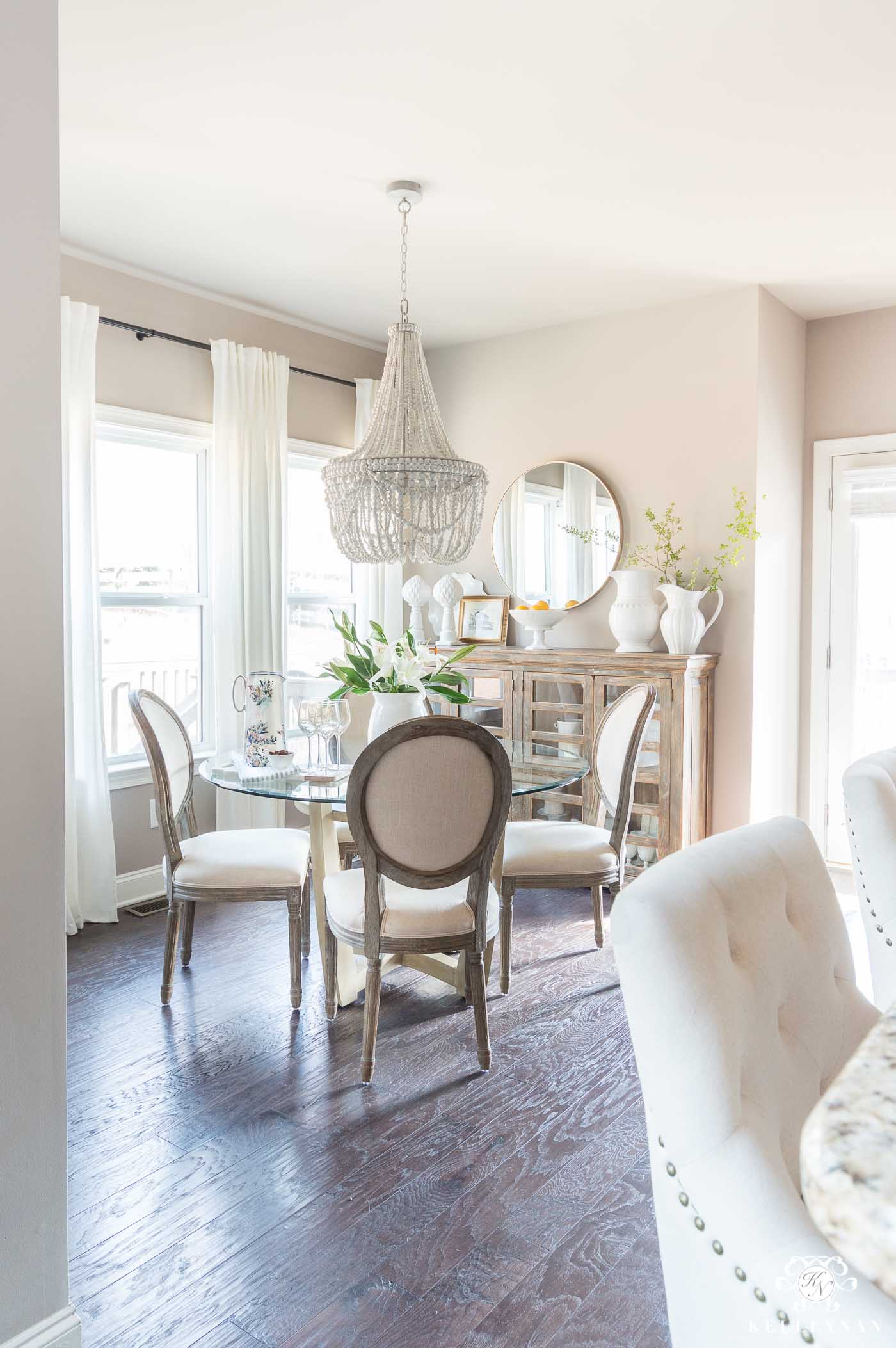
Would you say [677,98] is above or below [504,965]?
above

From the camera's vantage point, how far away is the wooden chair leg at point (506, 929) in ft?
10.3

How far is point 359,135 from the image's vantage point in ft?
9.33

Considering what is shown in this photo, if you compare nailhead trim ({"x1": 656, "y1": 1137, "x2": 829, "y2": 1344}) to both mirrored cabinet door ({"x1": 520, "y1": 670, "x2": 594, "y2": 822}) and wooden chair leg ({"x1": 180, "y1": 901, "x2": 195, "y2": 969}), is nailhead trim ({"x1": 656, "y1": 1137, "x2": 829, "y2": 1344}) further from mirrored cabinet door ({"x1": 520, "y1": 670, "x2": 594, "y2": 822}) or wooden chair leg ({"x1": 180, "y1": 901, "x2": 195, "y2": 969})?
mirrored cabinet door ({"x1": 520, "y1": 670, "x2": 594, "y2": 822})

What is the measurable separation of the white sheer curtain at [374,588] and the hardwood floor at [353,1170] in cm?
237

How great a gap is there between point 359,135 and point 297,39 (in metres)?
0.50

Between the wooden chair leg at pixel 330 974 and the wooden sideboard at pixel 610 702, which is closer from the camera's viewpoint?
the wooden chair leg at pixel 330 974

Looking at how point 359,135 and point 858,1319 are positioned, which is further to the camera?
point 359,135

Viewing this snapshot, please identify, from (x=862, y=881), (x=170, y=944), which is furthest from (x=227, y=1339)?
(x=170, y=944)

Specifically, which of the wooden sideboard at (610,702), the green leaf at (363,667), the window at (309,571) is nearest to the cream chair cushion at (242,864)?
the green leaf at (363,667)

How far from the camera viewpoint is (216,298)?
4340 millimetres

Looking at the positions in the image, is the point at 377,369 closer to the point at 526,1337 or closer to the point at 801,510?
the point at 801,510

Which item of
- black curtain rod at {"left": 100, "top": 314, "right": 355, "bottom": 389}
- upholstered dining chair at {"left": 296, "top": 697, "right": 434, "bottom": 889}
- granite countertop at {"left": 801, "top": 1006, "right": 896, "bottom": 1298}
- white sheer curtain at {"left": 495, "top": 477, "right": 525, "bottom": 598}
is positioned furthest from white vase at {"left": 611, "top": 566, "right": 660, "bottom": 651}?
granite countertop at {"left": 801, "top": 1006, "right": 896, "bottom": 1298}

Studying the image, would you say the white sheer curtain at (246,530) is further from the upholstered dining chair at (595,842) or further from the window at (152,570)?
the upholstered dining chair at (595,842)

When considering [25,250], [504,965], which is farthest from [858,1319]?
[504,965]
